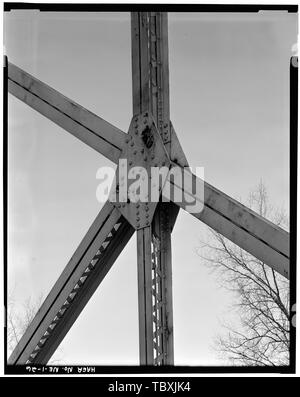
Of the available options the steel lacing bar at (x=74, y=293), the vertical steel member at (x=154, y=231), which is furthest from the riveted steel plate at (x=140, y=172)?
the steel lacing bar at (x=74, y=293)

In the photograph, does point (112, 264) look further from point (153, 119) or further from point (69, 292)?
point (153, 119)

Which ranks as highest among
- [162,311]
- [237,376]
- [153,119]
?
[153,119]

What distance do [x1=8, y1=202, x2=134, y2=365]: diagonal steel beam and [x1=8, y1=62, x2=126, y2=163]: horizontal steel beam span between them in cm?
51

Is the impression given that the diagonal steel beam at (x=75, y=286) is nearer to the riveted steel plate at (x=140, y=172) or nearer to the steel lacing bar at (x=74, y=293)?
the steel lacing bar at (x=74, y=293)

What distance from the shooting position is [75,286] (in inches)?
283

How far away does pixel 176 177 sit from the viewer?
6.40 m

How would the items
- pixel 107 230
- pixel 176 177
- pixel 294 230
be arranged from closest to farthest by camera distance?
pixel 294 230, pixel 176 177, pixel 107 230

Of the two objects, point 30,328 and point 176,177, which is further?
point 30,328

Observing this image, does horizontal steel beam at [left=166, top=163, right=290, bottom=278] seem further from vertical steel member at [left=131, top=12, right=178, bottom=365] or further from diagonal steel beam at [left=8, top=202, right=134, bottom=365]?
diagonal steel beam at [left=8, top=202, right=134, bottom=365]

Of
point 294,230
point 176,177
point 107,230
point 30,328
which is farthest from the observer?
point 30,328

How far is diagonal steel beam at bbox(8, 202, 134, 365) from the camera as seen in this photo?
22.8 feet
